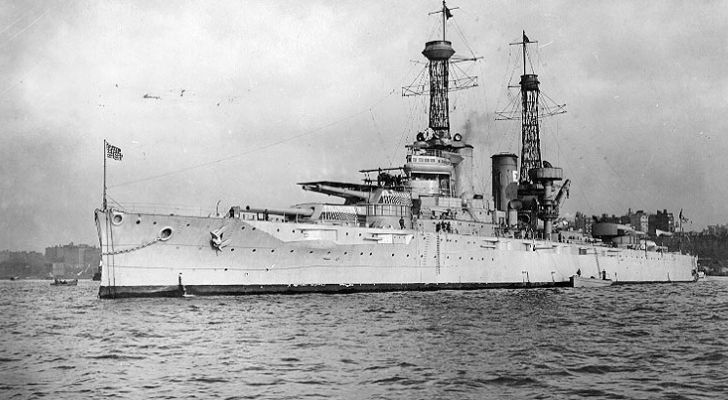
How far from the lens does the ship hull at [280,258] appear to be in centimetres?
2625

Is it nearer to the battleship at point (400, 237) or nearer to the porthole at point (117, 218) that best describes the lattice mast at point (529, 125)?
the battleship at point (400, 237)

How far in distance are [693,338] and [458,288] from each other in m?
20.1

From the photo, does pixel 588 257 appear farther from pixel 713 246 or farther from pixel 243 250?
pixel 713 246

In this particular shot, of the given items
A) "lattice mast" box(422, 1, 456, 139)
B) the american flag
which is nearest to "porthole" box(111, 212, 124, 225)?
the american flag

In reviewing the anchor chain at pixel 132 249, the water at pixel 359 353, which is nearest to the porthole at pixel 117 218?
the anchor chain at pixel 132 249

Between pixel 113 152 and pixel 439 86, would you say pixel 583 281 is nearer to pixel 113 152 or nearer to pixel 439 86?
pixel 439 86

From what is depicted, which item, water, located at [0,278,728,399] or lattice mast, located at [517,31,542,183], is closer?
water, located at [0,278,728,399]

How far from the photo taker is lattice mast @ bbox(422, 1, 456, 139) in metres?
Answer: 40.7

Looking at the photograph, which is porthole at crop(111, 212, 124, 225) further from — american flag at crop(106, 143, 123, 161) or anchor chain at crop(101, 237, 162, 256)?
american flag at crop(106, 143, 123, 161)

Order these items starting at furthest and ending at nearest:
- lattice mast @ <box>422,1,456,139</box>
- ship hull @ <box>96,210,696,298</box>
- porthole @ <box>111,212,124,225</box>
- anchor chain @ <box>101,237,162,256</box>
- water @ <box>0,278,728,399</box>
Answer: lattice mast @ <box>422,1,456,139</box>, ship hull @ <box>96,210,696,298</box>, anchor chain @ <box>101,237,162,256</box>, porthole @ <box>111,212,124,225</box>, water @ <box>0,278,728,399</box>

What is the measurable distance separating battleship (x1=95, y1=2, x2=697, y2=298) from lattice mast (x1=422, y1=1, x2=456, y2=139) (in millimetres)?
69

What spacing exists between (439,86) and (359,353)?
29242 mm

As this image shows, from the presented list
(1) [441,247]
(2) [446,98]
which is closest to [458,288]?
(1) [441,247]

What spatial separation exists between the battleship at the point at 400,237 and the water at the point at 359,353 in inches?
158
